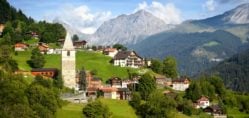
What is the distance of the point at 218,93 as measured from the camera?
451ft

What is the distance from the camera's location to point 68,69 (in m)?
112

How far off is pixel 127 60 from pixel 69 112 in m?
66.3

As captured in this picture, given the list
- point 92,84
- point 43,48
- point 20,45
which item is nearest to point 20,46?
point 20,45

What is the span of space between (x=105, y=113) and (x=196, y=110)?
31705mm

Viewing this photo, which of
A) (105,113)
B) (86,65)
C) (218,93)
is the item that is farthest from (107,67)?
(105,113)

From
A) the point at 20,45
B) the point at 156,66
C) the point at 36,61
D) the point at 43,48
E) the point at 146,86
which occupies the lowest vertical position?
the point at 146,86

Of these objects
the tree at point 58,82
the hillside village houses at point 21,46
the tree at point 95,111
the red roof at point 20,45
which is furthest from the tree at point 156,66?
the tree at point 95,111

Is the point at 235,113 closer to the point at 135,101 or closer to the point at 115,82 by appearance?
the point at 115,82

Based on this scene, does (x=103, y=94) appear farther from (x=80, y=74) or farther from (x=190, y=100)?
(x=190, y=100)

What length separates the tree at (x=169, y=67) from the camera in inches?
5866

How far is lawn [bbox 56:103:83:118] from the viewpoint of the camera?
288 feet

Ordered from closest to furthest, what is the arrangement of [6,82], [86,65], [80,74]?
[6,82] → [80,74] → [86,65]

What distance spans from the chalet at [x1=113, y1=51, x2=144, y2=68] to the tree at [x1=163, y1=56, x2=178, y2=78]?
803 centimetres

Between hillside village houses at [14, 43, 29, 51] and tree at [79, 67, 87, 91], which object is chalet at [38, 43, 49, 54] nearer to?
hillside village houses at [14, 43, 29, 51]
